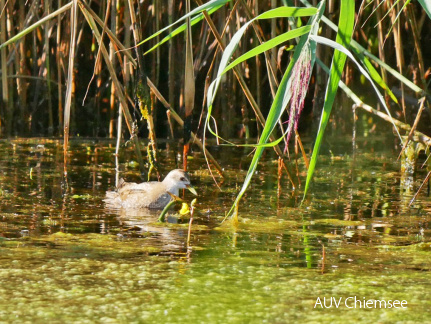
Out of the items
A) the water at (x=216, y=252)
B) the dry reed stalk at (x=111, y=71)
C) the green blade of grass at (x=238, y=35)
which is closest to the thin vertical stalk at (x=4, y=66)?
the water at (x=216, y=252)

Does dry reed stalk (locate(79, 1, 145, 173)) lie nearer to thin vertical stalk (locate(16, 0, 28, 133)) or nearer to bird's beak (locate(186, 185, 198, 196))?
bird's beak (locate(186, 185, 198, 196))

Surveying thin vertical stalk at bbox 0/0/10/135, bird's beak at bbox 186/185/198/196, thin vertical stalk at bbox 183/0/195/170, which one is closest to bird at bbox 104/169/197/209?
bird's beak at bbox 186/185/198/196

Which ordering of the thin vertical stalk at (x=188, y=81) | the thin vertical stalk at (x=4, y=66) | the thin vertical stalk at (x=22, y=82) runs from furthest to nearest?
1. the thin vertical stalk at (x=22, y=82)
2. the thin vertical stalk at (x=4, y=66)
3. the thin vertical stalk at (x=188, y=81)

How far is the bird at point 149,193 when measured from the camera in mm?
5031

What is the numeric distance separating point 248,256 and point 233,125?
455 cm

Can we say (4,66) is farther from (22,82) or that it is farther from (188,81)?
(188,81)

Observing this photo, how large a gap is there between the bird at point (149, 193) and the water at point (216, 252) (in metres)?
0.12

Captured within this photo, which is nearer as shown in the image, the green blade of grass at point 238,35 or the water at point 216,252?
the water at point 216,252

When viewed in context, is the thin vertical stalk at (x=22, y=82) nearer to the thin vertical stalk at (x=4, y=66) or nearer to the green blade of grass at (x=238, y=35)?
the thin vertical stalk at (x=4, y=66)

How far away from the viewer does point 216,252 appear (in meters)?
3.75

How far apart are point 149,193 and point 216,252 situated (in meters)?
1.44

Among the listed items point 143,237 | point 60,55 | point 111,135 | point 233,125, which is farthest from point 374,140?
point 143,237

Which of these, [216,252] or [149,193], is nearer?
[216,252]

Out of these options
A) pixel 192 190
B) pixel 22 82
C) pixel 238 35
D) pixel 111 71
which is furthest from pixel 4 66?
pixel 238 35
